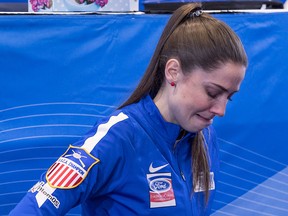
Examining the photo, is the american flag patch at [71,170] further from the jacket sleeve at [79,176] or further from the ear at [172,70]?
the ear at [172,70]

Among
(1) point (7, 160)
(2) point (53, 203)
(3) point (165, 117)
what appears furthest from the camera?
(1) point (7, 160)

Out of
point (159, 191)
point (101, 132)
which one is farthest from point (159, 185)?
point (101, 132)

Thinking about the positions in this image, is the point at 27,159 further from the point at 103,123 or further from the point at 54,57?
the point at 103,123

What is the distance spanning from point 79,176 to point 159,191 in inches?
7.0

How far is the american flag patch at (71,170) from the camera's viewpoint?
97 cm

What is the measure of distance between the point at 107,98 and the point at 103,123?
0.90 m

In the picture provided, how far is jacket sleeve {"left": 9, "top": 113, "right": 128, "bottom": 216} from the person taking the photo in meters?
0.95

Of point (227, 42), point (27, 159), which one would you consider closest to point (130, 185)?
point (227, 42)

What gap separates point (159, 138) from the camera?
111 cm

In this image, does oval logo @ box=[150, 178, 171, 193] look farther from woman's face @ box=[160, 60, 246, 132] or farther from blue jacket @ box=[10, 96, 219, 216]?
woman's face @ box=[160, 60, 246, 132]

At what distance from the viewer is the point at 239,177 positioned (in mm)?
2104

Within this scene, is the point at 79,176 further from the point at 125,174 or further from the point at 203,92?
the point at 203,92

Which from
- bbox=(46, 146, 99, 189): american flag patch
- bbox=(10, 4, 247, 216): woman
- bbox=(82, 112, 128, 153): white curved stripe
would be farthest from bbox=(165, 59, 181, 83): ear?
bbox=(46, 146, 99, 189): american flag patch

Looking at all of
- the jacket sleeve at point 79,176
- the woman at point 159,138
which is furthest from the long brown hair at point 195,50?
the jacket sleeve at point 79,176
